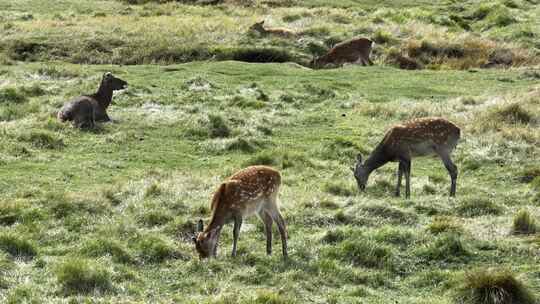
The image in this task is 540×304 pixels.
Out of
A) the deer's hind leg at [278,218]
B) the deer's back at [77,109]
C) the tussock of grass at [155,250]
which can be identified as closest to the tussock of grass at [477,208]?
the deer's hind leg at [278,218]

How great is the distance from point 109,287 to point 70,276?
53cm

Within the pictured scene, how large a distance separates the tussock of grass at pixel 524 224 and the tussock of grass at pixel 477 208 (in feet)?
3.92

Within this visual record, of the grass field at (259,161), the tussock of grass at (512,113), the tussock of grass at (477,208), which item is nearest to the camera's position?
the grass field at (259,161)

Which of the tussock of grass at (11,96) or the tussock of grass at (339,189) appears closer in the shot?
the tussock of grass at (339,189)

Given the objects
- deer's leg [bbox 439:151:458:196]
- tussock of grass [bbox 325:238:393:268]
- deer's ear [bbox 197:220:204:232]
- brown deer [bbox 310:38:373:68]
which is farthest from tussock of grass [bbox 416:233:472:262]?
brown deer [bbox 310:38:373:68]

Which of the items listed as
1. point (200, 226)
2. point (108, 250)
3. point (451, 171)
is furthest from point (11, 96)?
point (200, 226)

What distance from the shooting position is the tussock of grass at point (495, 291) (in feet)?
36.0

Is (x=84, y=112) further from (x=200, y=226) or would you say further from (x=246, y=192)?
(x=246, y=192)

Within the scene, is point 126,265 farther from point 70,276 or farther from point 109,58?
point 109,58

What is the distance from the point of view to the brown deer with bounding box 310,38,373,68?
3219cm

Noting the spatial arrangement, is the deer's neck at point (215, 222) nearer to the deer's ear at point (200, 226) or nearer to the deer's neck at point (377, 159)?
the deer's ear at point (200, 226)

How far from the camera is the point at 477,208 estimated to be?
15164mm

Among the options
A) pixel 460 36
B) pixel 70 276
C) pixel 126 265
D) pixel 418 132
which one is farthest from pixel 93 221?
pixel 460 36

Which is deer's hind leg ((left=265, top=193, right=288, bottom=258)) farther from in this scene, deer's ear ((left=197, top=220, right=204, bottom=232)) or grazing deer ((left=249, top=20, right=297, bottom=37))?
grazing deer ((left=249, top=20, right=297, bottom=37))
